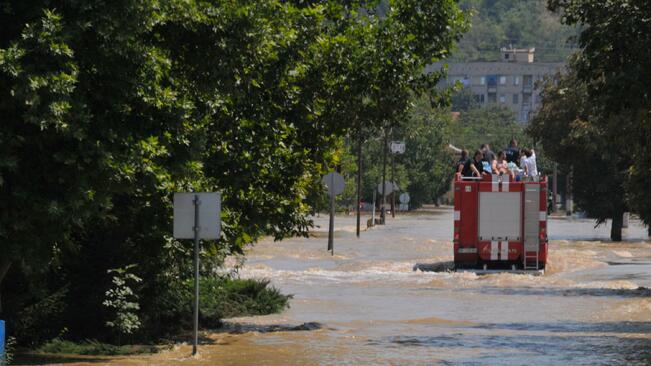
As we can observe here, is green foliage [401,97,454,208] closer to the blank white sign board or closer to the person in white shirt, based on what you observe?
the person in white shirt

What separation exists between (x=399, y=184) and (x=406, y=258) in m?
72.4

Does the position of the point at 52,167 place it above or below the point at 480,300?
above

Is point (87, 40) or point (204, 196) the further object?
point (204, 196)

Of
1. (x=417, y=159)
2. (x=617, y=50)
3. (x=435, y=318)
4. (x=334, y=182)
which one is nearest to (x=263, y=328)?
(x=435, y=318)

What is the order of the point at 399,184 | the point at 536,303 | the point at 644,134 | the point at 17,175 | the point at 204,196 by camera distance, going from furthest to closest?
the point at 399,184 → the point at 536,303 → the point at 644,134 → the point at 204,196 → the point at 17,175

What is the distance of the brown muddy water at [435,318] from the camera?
1925cm

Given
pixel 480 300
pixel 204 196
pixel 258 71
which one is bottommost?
pixel 480 300

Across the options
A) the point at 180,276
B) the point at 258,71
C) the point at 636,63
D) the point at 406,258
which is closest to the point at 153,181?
the point at 258,71

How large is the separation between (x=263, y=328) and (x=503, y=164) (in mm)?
15159

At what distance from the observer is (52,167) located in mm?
16062

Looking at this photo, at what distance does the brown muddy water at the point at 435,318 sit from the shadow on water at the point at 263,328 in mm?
23

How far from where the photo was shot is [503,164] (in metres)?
37.6

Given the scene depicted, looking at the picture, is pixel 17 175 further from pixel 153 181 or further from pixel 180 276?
pixel 180 276

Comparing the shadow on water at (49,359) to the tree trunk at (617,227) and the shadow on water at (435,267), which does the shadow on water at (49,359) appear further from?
the tree trunk at (617,227)
